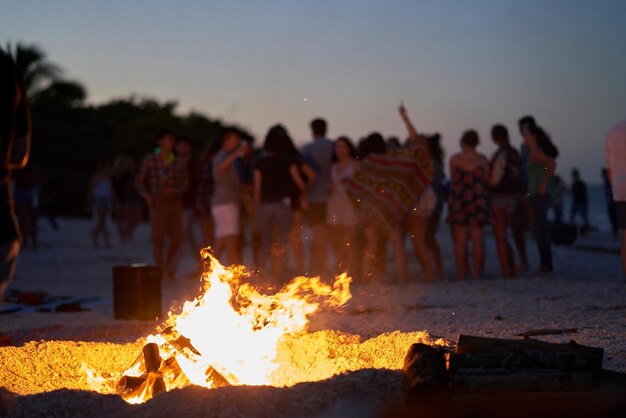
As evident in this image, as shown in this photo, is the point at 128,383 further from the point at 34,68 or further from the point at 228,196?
the point at 34,68

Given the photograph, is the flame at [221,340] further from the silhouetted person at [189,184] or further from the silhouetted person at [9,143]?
the silhouetted person at [189,184]

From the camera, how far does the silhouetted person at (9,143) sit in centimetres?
465

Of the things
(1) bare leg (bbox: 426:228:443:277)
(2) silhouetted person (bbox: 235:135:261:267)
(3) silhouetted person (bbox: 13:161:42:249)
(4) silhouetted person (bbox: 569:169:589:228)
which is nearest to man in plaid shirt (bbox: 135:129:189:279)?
(2) silhouetted person (bbox: 235:135:261:267)

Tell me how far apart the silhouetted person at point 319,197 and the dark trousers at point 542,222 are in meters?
2.72

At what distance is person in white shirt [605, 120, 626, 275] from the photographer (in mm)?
7941

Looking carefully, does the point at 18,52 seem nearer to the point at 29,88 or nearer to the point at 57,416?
the point at 29,88

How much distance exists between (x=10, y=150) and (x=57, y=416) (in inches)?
55.6

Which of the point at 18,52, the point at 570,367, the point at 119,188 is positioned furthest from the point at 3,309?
the point at 18,52

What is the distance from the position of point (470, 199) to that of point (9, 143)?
7500 millimetres

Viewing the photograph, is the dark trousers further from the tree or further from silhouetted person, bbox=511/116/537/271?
the tree

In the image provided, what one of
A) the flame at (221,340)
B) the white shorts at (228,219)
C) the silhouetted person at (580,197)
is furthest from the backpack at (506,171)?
the silhouetted person at (580,197)

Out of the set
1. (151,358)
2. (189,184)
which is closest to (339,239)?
(189,184)

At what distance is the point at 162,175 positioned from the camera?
476 inches

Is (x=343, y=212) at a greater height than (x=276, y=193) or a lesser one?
lesser
